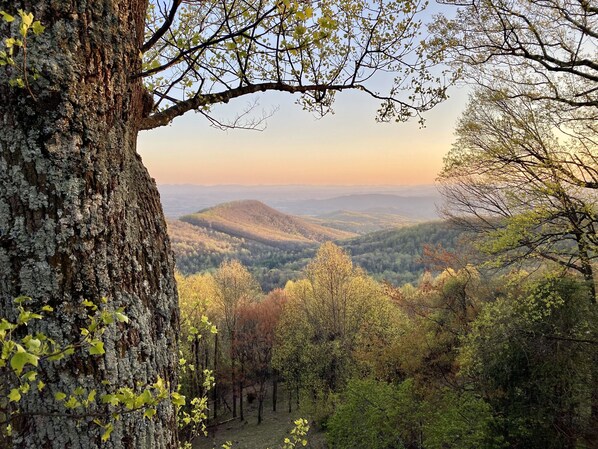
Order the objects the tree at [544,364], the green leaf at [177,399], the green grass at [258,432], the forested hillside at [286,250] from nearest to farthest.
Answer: the green leaf at [177,399]
the tree at [544,364]
the green grass at [258,432]
the forested hillside at [286,250]

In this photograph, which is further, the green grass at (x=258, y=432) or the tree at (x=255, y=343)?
the tree at (x=255, y=343)

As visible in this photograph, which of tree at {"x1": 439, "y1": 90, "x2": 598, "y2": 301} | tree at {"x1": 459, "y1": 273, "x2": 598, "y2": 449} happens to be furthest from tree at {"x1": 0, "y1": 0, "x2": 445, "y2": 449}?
tree at {"x1": 459, "y1": 273, "x2": 598, "y2": 449}

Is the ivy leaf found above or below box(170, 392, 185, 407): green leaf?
above

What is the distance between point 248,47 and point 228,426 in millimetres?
26131

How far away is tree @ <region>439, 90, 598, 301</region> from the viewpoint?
7543 mm

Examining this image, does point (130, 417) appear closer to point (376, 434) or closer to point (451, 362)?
point (376, 434)

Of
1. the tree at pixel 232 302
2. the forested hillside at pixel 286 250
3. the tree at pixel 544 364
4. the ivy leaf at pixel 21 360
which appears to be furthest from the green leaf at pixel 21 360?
the forested hillside at pixel 286 250

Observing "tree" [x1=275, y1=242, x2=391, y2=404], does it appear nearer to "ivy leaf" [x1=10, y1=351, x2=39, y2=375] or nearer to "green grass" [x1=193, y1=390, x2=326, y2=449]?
"green grass" [x1=193, y1=390, x2=326, y2=449]

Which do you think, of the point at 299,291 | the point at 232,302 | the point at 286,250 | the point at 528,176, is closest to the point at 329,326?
the point at 299,291

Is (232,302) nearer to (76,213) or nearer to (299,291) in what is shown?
(299,291)

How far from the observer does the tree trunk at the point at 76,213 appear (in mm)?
1512

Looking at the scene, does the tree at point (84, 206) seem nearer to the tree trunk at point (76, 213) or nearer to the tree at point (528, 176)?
the tree trunk at point (76, 213)

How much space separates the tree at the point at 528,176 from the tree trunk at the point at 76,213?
27.2 feet

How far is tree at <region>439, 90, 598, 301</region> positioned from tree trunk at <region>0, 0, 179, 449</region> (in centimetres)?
829
